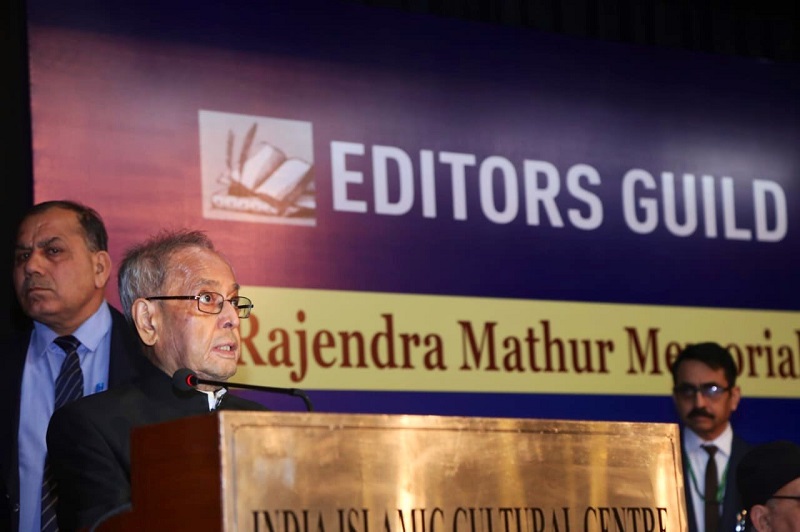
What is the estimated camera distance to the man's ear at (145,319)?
120 inches

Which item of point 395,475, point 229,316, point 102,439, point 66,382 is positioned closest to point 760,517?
point 229,316

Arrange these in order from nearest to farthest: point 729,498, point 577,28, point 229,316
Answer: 1. point 229,316
2. point 729,498
3. point 577,28

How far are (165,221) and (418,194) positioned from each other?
100cm

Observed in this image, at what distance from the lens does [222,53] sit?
4.60 m

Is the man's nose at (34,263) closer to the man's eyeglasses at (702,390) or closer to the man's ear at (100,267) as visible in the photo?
the man's ear at (100,267)

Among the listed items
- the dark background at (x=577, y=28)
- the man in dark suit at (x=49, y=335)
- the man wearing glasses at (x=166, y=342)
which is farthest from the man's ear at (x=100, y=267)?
the man wearing glasses at (x=166, y=342)

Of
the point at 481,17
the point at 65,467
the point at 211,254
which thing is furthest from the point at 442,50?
the point at 65,467

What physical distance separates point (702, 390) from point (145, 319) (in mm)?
2660

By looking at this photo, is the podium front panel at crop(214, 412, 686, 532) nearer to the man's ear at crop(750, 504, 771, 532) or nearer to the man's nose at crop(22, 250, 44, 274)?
→ the man's ear at crop(750, 504, 771, 532)

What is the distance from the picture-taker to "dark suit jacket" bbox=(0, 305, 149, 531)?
4008 millimetres

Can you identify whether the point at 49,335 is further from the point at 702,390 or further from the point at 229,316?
the point at 702,390

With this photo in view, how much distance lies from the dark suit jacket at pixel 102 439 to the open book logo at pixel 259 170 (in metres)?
1.54

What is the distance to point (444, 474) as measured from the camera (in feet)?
7.75

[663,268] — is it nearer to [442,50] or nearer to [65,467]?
[442,50]
